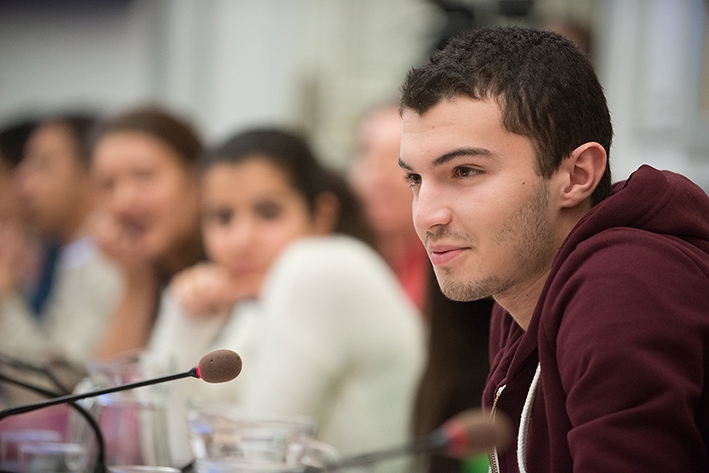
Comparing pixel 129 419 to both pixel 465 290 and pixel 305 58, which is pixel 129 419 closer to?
pixel 465 290

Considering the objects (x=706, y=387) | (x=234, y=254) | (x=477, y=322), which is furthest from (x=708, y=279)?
(x=234, y=254)

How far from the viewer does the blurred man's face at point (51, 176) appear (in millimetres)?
3236

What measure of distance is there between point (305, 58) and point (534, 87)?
3671mm

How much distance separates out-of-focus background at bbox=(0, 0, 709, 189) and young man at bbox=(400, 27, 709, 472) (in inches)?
94.6

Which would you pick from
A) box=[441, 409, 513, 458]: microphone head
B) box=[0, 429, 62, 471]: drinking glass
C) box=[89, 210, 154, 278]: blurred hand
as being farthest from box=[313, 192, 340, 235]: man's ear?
box=[441, 409, 513, 458]: microphone head

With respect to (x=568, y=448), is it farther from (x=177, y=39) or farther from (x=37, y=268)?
(x=177, y=39)

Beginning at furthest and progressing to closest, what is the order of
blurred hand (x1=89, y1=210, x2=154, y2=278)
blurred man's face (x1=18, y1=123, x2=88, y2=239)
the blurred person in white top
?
blurred man's face (x1=18, y1=123, x2=88, y2=239)
the blurred person in white top
blurred hand (x1=89, y1=210, x2=154, y2=278)

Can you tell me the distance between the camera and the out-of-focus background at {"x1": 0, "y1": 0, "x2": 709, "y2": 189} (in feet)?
10.8

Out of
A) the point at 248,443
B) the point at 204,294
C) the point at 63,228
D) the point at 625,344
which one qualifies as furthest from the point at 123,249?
the point at 625,344

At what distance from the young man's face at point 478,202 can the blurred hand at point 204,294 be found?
1.24 meters

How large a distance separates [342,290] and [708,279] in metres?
1.11

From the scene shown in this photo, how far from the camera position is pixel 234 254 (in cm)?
206

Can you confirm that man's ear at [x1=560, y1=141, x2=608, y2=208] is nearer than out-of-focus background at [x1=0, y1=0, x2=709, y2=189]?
Yes

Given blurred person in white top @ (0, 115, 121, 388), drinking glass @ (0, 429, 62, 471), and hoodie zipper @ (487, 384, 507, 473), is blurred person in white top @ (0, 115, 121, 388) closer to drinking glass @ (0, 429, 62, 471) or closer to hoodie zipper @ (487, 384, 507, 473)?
drinking glass @ (0, 429, 62, 471)
